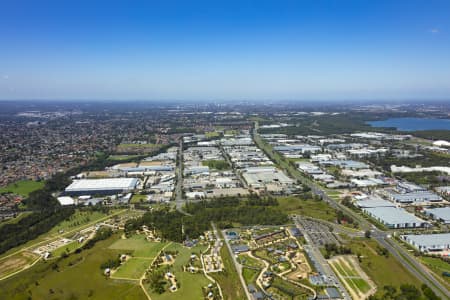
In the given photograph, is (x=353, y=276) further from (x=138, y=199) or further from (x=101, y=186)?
(x=101, y=186)

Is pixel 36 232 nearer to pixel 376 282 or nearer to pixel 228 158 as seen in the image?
pixel 376 282

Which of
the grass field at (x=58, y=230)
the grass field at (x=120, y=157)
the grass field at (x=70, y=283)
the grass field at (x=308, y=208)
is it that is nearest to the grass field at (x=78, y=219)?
the grass field at (x=58, y=230)

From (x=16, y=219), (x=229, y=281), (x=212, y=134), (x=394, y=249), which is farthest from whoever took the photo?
(x=212, y=134)

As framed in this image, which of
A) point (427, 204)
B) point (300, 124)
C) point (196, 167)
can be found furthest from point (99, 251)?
point (300, 124)

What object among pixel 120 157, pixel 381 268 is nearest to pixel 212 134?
pixel 120 157

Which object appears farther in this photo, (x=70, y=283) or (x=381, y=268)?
(x=381, y=268)

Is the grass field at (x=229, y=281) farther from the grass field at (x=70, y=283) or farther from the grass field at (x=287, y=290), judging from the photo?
A: the grass field at (x=70, y=283)

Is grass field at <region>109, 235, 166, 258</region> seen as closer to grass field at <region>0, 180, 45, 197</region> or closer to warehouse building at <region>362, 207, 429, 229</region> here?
warehouse building at <region>362, 207, 429, 229</region>
